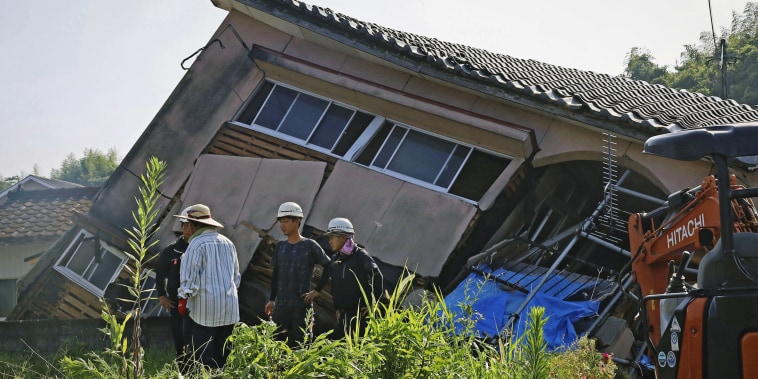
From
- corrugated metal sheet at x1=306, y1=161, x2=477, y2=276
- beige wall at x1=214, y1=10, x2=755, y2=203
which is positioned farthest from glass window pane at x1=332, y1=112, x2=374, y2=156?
corrugated metal sheet at x1=306, y1=161, x2=477, y2=276

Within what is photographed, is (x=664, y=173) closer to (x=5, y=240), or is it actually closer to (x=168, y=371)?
(x=168, y=371)

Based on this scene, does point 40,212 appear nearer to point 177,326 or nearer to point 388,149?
point 388,149

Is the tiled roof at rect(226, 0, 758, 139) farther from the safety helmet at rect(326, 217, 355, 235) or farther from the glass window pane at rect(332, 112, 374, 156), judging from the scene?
the safety helmet at rect(326, 217, 355, 235)

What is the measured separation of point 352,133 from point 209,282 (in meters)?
6.06

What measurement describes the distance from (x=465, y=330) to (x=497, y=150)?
26.1 ft

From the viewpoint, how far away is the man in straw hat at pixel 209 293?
22.9ft

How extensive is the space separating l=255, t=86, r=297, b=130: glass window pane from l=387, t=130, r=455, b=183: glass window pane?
2.02m

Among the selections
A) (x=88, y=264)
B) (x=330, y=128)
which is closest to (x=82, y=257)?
(x=88, y=264)

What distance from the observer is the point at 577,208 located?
43.1ft

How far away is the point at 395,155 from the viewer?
12516mm

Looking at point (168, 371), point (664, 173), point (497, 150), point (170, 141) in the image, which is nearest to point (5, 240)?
point (170, 141)

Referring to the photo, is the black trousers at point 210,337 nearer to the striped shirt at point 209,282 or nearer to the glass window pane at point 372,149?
the striped shirt at point 209,282

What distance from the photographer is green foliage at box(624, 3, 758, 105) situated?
136 ft

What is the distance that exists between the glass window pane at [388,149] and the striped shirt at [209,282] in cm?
543
